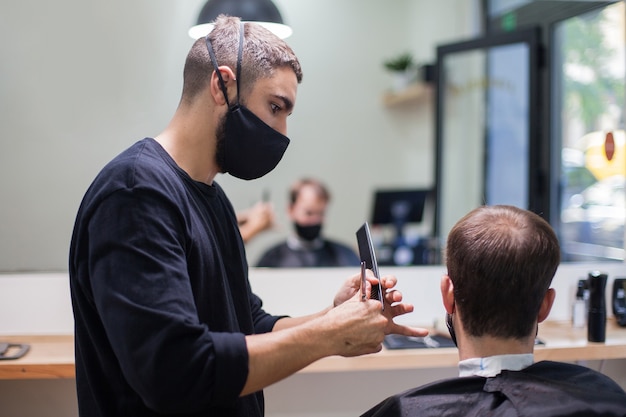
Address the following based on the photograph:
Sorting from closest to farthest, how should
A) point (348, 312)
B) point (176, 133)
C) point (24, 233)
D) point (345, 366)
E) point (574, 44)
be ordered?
point (348, 312)
point (176, 133)
point (345, 366)
point (24, 233)
point (574, 44)

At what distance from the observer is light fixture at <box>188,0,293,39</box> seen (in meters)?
2.41

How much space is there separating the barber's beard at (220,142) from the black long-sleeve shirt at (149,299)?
0.36 feet

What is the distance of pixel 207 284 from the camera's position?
1.31 metres

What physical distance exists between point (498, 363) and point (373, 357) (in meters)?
0.78

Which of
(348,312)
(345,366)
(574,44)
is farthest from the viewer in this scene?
(574,44)

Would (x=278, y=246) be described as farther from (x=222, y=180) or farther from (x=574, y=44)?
(x=574, y=44)

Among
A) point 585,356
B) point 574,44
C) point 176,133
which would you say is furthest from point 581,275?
point 574,44

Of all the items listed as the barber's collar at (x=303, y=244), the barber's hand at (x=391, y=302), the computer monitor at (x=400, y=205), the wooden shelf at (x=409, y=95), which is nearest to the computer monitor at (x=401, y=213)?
the computer monitor at (x=400, y=205)

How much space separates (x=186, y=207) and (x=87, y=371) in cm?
39

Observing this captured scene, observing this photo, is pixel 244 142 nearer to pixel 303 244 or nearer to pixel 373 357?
pixel 373 357

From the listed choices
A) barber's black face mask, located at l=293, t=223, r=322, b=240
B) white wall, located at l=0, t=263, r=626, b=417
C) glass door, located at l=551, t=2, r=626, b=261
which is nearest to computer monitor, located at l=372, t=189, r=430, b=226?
barber's black face mask, located at l=293, t=223, r=322, b=240

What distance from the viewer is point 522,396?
1.33 m

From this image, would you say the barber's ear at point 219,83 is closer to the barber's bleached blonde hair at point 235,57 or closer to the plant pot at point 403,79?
the barber's bleached blonde hair at point 235,57

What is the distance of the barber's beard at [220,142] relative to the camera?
54.8 inches
